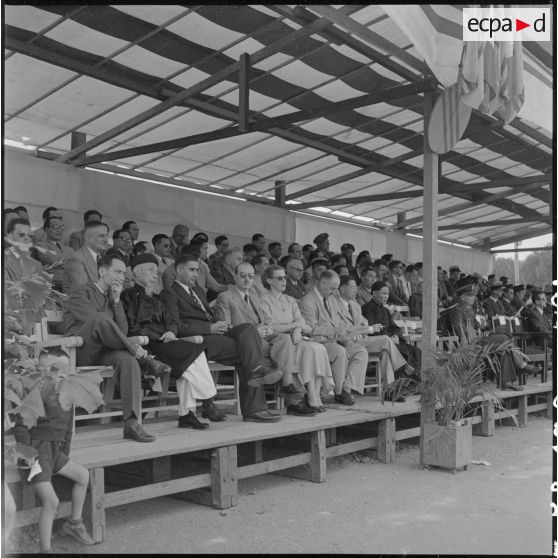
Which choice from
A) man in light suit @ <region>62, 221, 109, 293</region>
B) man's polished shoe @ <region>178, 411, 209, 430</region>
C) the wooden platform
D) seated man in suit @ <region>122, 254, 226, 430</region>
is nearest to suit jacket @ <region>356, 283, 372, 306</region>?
the wooden platform

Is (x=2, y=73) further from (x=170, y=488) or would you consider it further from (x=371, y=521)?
(x=371, y=521)

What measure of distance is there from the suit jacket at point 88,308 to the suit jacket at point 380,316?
3200 millimetres

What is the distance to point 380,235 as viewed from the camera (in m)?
13.9

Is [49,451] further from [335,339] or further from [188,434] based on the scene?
[335,339]

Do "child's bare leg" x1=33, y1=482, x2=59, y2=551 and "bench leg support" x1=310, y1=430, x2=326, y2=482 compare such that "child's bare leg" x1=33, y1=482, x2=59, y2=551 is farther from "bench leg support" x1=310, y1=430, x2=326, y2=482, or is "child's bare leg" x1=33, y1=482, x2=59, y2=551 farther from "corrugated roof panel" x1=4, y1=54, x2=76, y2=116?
"corrugated roof panel" x1=4, y1=54, x2=76, y2=116

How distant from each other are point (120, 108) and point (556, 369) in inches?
232

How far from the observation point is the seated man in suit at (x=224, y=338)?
182 inches

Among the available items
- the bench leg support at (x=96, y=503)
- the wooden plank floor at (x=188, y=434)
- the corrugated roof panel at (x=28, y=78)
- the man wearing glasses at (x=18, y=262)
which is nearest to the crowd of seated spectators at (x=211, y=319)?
the man wearing glasses at (x=18, y=262)

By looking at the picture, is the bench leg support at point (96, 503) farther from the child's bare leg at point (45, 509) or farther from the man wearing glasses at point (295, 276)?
the man wearing glasses at point (295, 276)

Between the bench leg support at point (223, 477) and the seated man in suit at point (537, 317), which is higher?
the seated man in suit at point (537, 317)

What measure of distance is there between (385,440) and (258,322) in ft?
4.41

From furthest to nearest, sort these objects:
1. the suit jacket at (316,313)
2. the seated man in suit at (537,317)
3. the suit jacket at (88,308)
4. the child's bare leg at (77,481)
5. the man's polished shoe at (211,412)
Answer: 1. the seated man in suit at (537,317)
2. the suit jacket at (316,313)
3. the man's polished shoe at (211,412)
4. the suit jacket at (88,308)
5. the child's bare leg at (77,481)

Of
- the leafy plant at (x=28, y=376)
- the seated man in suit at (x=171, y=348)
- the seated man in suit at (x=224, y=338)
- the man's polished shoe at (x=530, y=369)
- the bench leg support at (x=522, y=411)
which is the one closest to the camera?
the leafy plant at (x=28, y=376)

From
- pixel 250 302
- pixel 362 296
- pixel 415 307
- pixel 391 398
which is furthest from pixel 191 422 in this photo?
pixel 415 307
